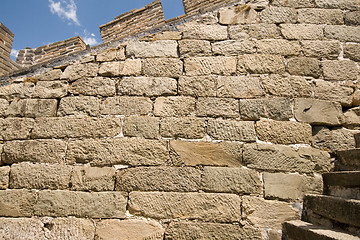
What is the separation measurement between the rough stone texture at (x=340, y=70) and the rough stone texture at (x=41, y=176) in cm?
289

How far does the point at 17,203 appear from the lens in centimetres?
228

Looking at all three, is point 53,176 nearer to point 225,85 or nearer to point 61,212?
point 61,212

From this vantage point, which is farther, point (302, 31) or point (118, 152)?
point (302, 31)

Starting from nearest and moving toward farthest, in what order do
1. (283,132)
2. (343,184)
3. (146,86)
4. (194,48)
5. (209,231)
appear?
(343,184)
(209,231)
(283,132)
(146,86)
(194,48)

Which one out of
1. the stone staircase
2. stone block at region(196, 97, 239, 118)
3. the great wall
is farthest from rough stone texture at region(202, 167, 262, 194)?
stone block at region(196, 97, 239, 118)

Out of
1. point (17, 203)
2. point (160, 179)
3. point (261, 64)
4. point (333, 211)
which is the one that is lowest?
point (17, 203)

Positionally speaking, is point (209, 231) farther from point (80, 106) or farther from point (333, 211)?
point (80, 106)

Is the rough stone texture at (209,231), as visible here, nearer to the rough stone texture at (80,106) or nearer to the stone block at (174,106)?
the stone block at (174,106)

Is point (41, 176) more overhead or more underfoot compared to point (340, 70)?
more underfoot

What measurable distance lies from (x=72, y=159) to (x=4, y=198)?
701 mm

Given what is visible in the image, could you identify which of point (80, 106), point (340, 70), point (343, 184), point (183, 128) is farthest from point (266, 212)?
point (80, 106)

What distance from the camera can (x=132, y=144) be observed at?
2398mm

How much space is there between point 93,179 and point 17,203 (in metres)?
0.73

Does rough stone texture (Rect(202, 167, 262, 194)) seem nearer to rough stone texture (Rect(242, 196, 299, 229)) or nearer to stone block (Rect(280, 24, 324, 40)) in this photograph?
rough stone texture (Rect(242, 196, 299, 229))
